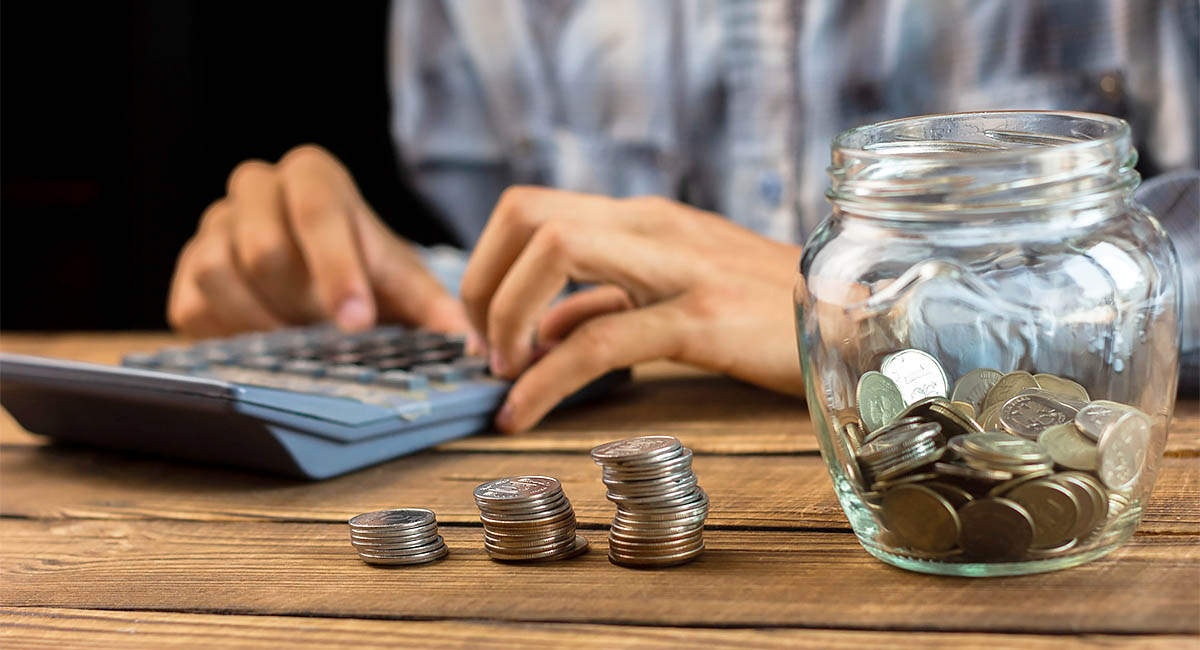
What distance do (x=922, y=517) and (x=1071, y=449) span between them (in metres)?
0.08

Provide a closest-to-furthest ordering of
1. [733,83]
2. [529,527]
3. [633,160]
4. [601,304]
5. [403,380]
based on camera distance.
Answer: [529,527], [403,380], [601,304], [733,83], [633,160]

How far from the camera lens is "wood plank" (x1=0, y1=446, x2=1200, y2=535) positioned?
65 cm

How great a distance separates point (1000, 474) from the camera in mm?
472

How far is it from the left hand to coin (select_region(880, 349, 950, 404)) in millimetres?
336

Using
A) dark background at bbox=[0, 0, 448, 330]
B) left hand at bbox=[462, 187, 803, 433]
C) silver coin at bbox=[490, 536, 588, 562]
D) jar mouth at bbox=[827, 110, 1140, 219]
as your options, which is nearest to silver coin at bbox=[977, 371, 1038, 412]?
jar mouth at bbox=[827, 110, 1140, 219]

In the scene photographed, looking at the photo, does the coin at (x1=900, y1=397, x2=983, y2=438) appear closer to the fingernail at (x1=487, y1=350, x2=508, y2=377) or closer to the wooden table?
the wooden table

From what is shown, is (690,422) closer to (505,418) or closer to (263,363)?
(505,418)

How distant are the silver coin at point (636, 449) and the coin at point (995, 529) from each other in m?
0.15

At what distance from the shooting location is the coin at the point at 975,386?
0.57m

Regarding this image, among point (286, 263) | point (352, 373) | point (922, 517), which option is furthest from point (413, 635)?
point (286, 263)

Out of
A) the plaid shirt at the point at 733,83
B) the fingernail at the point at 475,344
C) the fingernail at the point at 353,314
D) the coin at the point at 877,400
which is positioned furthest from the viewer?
the plaid shirt at the point at 733,83

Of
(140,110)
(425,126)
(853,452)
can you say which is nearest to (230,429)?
(853,452)

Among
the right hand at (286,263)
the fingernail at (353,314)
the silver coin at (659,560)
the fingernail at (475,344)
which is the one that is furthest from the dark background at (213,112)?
A: the silver coin at (659,560)

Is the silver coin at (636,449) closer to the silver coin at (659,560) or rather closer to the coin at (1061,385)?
Result: the silver coin at (659,560)
